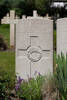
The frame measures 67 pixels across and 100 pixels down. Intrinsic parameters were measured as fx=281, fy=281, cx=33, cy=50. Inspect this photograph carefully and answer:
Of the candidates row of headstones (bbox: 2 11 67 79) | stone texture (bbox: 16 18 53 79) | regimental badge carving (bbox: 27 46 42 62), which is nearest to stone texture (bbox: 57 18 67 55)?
row of headstones (bbox: 2 11 67 79)

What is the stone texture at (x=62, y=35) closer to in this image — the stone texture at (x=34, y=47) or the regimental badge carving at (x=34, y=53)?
the stone texture at (x=34, y=47)

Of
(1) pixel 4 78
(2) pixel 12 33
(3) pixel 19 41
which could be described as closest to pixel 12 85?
(1) pixel 4 78

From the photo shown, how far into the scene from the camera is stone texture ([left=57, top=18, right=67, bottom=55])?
566cm

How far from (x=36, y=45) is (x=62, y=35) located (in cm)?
60

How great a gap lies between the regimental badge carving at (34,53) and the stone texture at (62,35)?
1.37 feet

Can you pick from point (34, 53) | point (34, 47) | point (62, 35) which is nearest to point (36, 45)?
point (34, 47)

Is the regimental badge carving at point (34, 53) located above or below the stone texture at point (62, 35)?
below

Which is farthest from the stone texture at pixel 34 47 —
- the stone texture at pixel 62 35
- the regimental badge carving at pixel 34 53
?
the stone texture at pixel 62 35

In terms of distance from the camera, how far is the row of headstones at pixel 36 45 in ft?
19.1

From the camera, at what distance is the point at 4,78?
4926mm

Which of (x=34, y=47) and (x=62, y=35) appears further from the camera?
(x=34, y=47)

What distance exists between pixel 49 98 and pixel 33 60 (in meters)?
1.53

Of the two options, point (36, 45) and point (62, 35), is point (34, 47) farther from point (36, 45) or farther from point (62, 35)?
point (62, 35)

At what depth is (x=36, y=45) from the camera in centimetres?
593
